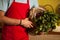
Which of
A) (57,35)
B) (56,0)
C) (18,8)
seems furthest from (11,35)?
(56,0)

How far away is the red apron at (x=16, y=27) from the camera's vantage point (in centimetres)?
117

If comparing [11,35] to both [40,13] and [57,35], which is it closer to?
[40,13]

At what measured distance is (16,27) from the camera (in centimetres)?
117

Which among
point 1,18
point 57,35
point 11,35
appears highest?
point 1,18

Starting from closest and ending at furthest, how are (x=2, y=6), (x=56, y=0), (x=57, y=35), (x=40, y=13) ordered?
(x=2, y=6)
(x=40, y=13)
(x=57, y=35)
(x=56, y=0)

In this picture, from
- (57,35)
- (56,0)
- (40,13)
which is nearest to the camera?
(40,13)

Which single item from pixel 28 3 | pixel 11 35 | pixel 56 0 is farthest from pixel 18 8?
pixel 56 0

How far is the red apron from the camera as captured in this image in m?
1.17

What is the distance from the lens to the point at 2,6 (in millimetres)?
1124

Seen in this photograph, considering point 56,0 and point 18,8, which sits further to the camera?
point 56,0

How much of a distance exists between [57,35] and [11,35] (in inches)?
33.1

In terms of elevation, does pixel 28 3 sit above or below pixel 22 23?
above

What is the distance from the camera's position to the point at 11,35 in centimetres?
117

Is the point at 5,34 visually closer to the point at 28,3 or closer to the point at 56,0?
the point at 28,3
